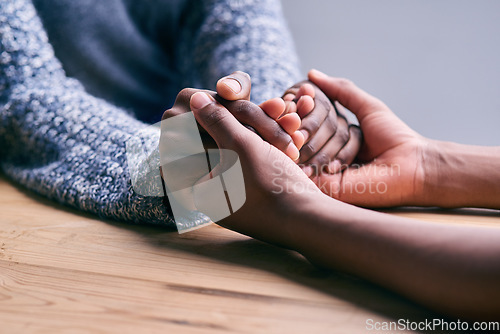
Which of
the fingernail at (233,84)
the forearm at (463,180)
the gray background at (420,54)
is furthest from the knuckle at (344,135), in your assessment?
the gray background at (420,54)

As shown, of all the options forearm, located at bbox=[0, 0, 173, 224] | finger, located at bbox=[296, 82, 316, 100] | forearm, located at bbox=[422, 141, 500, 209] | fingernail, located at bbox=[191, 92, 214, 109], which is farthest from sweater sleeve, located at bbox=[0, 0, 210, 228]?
forearm, located at bbox=[422, 141, 500, 209]

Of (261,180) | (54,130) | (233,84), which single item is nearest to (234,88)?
(233,84)

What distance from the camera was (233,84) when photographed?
0.43 m

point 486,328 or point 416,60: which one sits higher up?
point 416,60

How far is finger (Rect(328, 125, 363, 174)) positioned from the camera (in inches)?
22.8

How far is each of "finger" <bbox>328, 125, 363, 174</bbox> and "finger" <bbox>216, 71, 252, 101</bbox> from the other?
0.19 metres

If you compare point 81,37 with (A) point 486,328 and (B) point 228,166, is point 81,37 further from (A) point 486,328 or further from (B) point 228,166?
(A) point 486,328

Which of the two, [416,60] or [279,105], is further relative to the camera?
[416,60]

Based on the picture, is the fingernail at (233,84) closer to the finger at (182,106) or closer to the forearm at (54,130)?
the finger at (182,106)

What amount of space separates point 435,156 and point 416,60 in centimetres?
53

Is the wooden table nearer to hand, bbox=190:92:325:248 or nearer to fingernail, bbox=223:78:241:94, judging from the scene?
hand, bbox=190:92:325:248

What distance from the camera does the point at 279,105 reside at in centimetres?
45

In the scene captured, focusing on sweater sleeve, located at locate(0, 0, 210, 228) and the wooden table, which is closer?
the wooden table

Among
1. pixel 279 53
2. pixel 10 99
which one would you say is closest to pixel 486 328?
pixel 279 53
